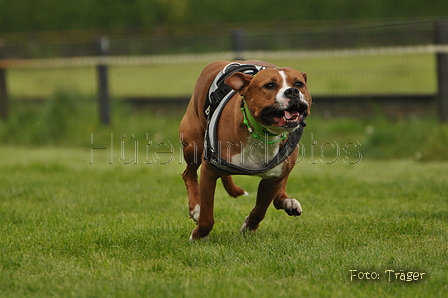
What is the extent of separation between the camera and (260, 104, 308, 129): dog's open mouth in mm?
3932

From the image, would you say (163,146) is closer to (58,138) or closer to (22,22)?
(58,138)

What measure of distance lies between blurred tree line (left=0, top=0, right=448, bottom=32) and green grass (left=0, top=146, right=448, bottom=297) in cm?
1240

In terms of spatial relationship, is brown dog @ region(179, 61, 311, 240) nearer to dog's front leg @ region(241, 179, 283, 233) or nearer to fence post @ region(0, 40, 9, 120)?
dog's front leg @ region(241, 179, 283, 233)

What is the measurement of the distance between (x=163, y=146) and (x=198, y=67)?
219cm

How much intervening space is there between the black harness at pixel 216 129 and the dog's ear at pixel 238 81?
1.27ft

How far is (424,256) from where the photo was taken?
4.04 m

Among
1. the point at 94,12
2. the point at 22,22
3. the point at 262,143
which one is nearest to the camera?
the point at 262,143

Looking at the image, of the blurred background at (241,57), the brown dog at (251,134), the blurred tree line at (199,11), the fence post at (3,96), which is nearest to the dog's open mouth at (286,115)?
the brown dog at (251,134)

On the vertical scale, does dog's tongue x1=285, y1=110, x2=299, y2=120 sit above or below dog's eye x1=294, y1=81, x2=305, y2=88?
below

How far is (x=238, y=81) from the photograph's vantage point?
413 cm

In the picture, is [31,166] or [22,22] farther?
[22,22]

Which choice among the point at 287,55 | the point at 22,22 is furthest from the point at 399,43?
the point at 22,22

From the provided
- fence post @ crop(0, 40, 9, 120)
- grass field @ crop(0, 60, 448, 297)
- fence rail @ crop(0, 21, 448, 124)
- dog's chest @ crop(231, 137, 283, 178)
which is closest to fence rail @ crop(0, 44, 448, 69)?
fence rail @ crop(0, 21, 448, 124)

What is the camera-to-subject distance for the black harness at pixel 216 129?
4297 millimetres
